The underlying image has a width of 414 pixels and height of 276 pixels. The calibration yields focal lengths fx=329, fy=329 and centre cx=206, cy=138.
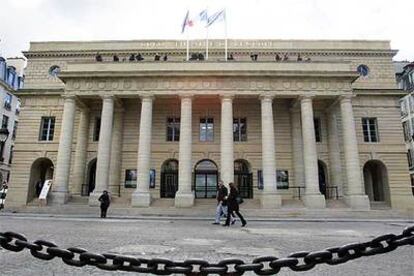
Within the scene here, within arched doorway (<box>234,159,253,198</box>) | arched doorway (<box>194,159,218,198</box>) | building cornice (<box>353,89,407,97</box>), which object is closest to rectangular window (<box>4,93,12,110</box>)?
arched doorway (<box>194,159,218,198</box>)

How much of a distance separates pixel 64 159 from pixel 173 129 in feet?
31.3

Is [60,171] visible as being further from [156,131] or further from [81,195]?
[156,131]

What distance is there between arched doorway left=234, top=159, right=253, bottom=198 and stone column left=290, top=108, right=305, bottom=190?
12.8ft

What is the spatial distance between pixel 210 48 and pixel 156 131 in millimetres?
9815

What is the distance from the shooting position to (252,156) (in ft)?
95.3

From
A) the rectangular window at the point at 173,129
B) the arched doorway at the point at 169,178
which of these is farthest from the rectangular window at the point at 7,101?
the arched doorway at the point at 169,178

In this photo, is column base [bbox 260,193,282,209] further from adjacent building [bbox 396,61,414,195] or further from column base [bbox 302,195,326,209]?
adjacent building [bbox 396,61,414,195]

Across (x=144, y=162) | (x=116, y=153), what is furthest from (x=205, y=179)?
(x=116, y=153)

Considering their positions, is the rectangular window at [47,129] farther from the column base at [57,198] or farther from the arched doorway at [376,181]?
the arched doorway at [376,181]

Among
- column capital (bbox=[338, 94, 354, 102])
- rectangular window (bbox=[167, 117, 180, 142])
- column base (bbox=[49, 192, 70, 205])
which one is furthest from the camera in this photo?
rectangular window (bbox=[167, 117, 180, 142])

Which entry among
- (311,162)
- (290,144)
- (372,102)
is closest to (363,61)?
(372,102)

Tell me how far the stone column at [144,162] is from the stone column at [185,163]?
7.73 ft

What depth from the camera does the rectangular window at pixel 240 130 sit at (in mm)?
29703

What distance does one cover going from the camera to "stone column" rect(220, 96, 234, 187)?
24234mm
